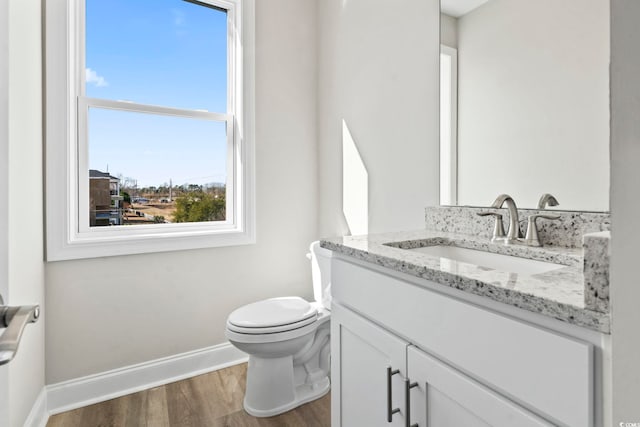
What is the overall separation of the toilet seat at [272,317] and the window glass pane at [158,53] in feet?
4.17

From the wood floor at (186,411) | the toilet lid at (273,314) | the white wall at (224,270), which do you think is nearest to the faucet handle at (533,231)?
the toilet lid at (273,314)

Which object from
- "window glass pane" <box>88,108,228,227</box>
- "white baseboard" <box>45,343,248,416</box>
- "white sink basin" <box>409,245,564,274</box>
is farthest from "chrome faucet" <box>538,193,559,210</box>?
"white baseboard" <box>45,343,248,416</box>

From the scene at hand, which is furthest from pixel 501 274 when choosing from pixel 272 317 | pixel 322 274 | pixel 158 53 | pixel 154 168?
pixel 158 53

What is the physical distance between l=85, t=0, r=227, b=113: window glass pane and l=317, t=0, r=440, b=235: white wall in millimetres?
707

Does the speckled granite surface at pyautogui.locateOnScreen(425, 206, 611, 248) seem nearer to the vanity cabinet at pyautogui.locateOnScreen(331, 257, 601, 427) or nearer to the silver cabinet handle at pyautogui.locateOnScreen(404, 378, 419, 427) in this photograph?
the vanity cabinet at pyautogui.locateOnScreen(331, 257, 601, 427)

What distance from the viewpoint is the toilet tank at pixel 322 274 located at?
194 centimetres

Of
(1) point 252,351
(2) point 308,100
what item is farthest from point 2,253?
(2) point 308,100

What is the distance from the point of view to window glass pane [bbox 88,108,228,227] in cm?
193

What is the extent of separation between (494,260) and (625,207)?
817 mm

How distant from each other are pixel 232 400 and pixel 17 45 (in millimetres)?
1802

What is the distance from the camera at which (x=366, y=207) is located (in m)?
2.01

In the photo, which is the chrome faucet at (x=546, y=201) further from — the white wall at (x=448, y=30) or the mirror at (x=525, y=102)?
the white wall at (x=448, y=30)

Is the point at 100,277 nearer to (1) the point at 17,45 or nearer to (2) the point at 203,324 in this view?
(2) the point at 203,324

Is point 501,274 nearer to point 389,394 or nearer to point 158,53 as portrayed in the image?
point 389,394
